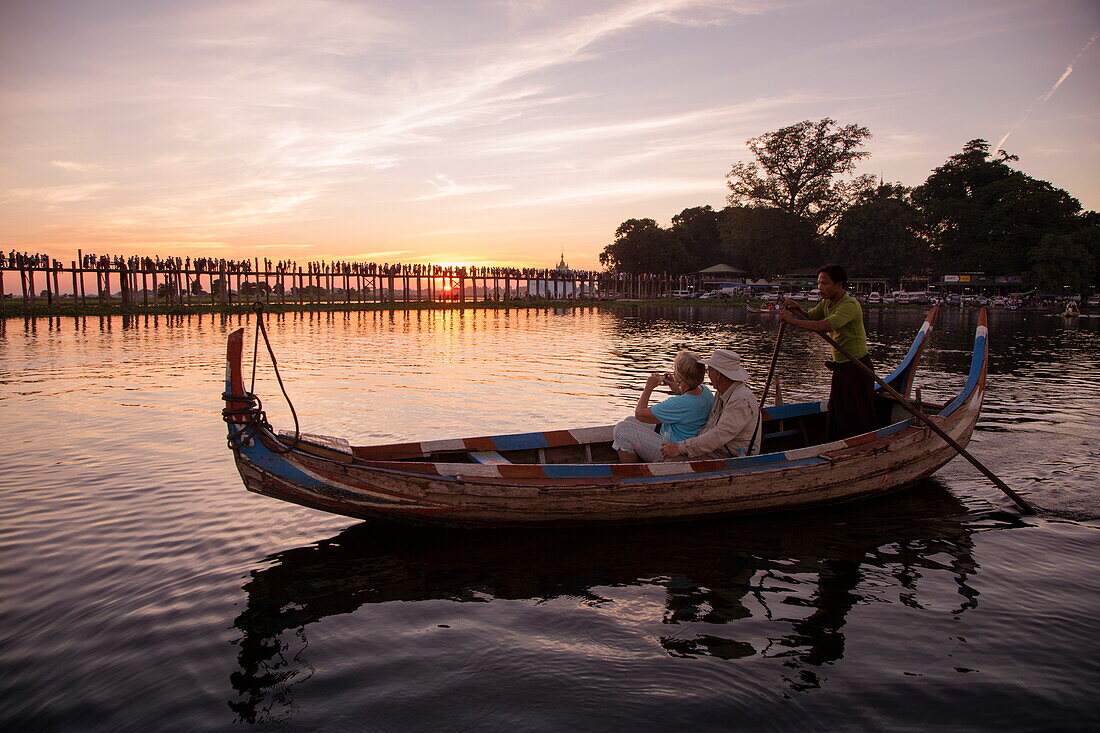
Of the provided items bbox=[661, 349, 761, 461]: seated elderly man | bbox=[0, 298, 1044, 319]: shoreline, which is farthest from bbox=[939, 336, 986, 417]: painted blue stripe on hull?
bbox=[0, 298, 1044, 319]: shoreline

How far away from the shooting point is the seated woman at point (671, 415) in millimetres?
6223

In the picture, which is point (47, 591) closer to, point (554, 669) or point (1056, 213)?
point (554, 669)

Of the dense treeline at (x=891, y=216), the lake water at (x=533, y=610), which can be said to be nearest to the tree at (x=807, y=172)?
the dense treeline at (x=891, y=216)

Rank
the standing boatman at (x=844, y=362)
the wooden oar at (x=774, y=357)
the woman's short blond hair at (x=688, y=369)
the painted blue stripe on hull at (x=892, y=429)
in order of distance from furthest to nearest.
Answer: the wooden oar at (x=774, y=357), the standing boatman at (x=844, y=362), the painted blue stripe on hull at (x=892, y=429), the woman's short blond hair at (x=688, y=369)

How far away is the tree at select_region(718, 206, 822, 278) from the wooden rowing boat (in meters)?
62.1

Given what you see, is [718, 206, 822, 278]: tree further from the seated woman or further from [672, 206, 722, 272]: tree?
the seated woman

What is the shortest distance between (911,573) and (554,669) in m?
3.28

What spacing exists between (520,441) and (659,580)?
80.3 inches

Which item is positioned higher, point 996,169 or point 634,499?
point 996,169

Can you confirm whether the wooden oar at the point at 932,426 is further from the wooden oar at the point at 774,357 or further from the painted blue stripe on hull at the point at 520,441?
the painted blue stripe on hull at the point at 520,441

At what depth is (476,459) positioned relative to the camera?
620cm

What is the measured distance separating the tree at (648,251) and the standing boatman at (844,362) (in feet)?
223

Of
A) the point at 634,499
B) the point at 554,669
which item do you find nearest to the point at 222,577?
the point at 554,669

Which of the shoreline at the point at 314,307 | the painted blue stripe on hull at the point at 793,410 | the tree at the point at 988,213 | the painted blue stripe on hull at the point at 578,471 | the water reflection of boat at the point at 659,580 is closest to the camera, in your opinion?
the water reflection of boat at the point at 659,580
